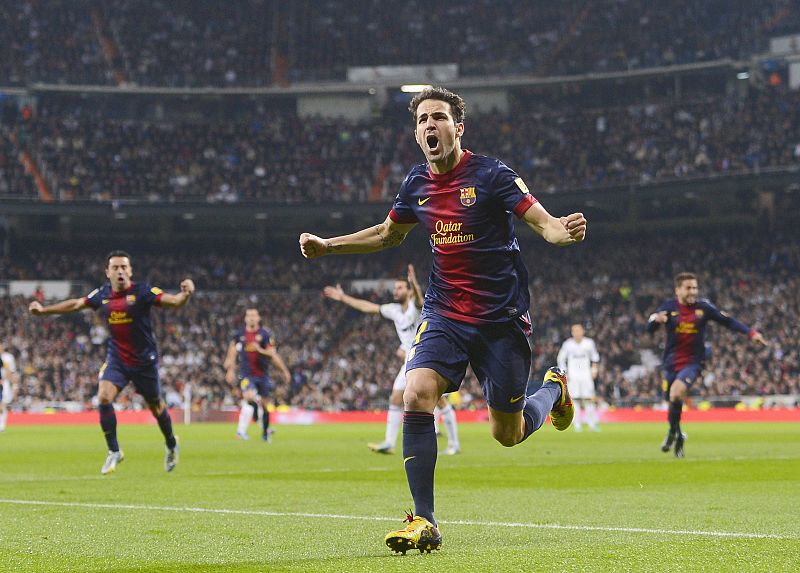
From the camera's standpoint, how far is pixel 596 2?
5944cm

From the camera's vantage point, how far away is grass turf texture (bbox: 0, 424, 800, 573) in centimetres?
656

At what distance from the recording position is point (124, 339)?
15.0 meters

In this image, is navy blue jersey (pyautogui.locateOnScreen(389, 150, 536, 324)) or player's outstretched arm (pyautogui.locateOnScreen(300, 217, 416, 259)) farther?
player's outstretched arm (pyautogui.locateOnScreen(300, 217, 416, 259))

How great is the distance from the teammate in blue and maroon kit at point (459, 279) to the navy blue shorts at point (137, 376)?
25.8ft

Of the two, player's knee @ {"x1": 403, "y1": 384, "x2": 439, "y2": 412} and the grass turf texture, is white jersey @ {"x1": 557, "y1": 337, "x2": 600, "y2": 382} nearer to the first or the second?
the grass turf texture

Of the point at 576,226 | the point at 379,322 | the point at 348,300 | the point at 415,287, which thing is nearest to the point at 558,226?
the point at 576,226

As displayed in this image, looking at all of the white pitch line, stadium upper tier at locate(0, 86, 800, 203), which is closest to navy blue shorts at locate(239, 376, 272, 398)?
the white pitch line

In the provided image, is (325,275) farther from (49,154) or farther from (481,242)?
(481,242)

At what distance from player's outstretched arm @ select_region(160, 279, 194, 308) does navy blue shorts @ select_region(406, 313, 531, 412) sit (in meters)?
5.97

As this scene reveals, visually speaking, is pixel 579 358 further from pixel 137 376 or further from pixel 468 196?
pixel 468 196

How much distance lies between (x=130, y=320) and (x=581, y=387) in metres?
16.6

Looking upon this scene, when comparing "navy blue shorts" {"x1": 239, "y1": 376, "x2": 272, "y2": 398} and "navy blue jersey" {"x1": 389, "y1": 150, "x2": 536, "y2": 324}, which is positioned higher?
"navy blue jersey" {"x1": 389, "y1": 150, "x2": 536, "y2": 324}

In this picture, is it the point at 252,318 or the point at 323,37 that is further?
the point at 323,37

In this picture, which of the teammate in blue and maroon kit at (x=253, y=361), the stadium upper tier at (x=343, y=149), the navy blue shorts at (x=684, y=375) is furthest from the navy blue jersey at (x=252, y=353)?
the stadium upper tier at (x=343, y=149)
